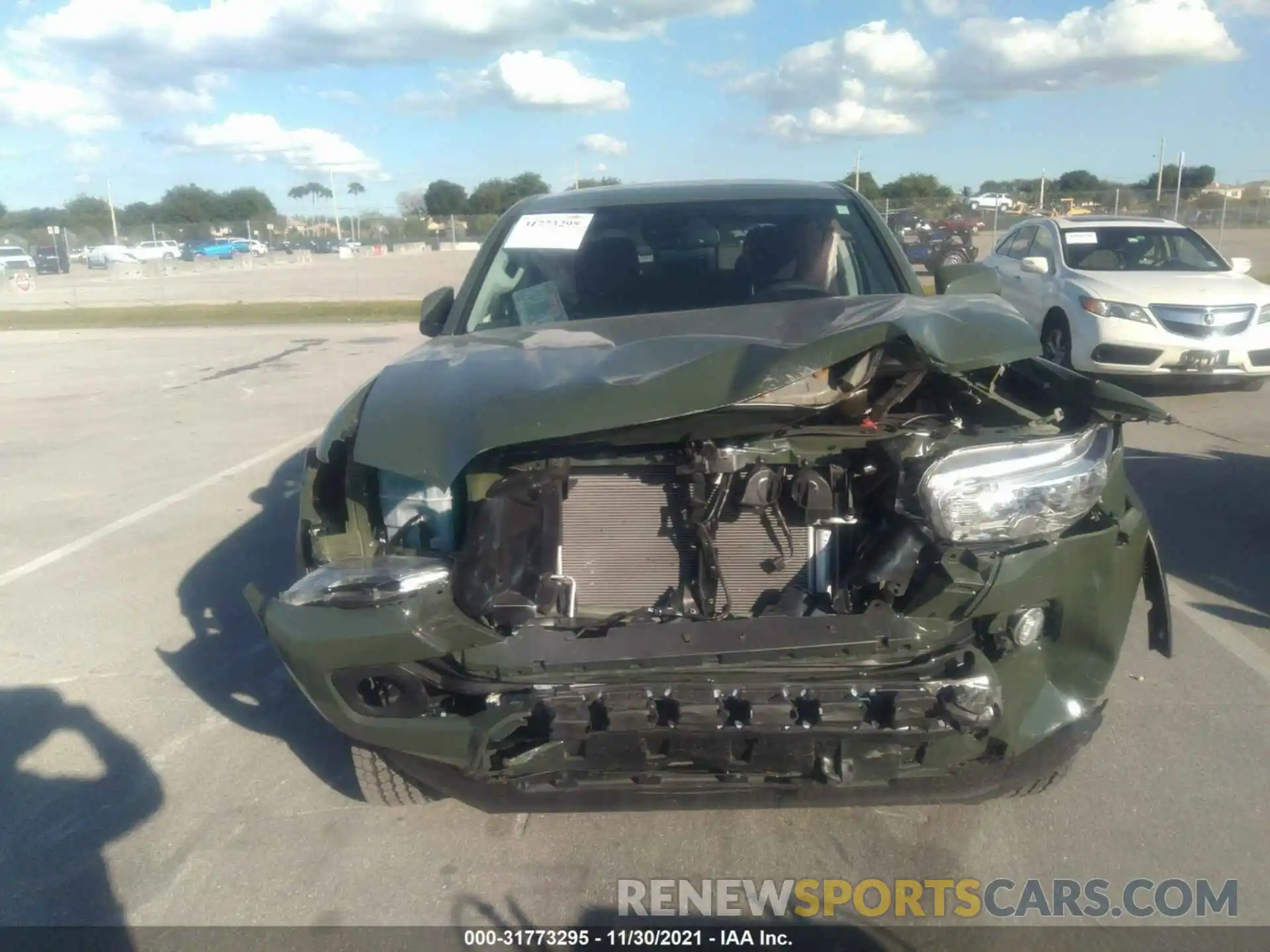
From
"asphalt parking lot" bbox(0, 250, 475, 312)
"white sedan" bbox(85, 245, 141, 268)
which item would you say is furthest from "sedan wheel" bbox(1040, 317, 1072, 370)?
"white sedan" bbox(85, 245, 141, 268)

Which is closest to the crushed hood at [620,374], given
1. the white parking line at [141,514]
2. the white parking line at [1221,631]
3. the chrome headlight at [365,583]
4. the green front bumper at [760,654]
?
the chrome headlight at [365,583]

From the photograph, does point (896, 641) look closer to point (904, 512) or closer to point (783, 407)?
point (904, 512)

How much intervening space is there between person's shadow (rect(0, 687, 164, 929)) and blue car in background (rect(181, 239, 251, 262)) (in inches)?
1547

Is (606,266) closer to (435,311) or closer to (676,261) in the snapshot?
(676,261)

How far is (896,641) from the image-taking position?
2.65 metres

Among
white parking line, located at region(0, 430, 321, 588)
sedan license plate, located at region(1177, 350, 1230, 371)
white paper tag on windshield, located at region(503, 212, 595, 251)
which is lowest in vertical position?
white parking line, located at region(0, 430, 321, 588)

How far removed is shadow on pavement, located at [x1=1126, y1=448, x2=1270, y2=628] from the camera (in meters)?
5.07

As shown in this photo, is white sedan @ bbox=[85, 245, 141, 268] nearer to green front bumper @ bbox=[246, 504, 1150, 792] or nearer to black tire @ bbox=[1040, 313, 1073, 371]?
black tire @ bbox=[1040, 313, 1073, 371]

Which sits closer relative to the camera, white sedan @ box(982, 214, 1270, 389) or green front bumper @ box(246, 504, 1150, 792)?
green front bumper @ box(246, 504, 1150, 792)

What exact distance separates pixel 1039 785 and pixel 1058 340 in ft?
26.5

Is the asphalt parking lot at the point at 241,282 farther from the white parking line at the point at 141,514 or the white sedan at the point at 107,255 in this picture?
the white parking line at the point at 141,514

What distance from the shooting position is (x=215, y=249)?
140 feet

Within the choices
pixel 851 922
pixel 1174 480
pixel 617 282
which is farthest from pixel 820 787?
pixel 1174 480

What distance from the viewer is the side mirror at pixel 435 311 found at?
4844 mm
